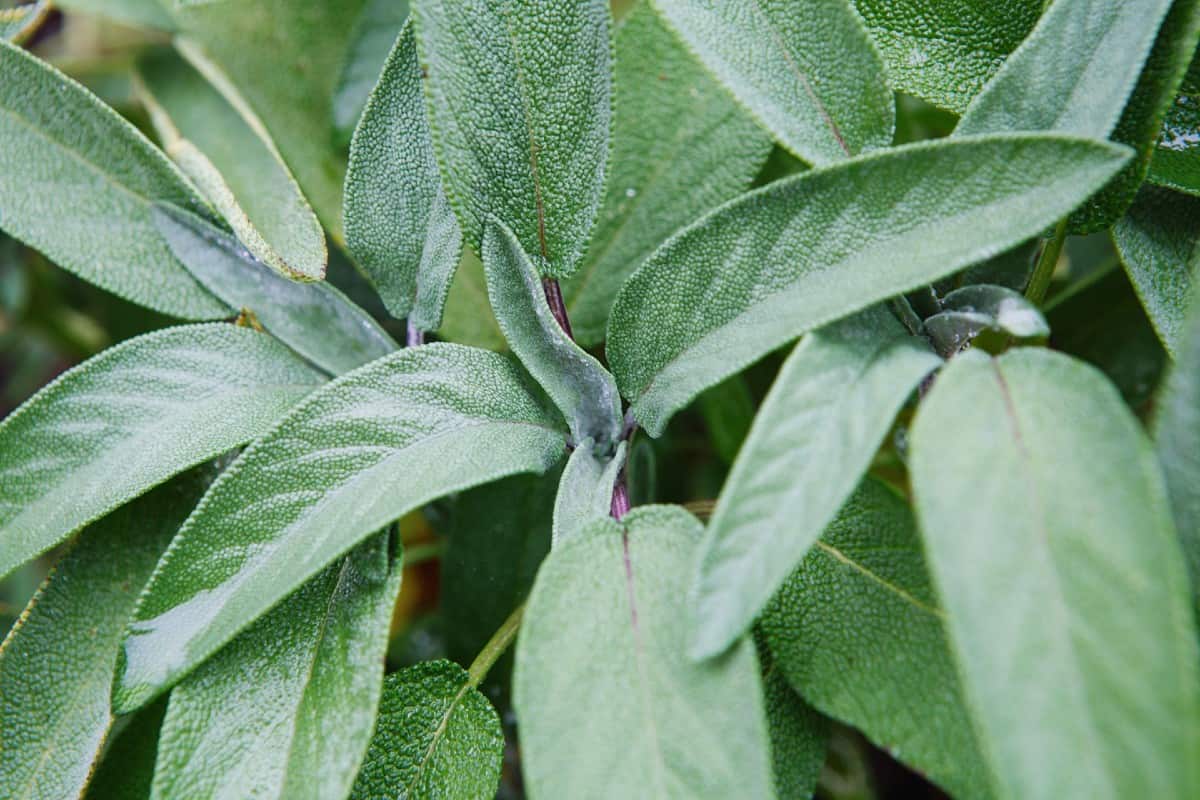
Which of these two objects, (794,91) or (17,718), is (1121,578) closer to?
(794,91)

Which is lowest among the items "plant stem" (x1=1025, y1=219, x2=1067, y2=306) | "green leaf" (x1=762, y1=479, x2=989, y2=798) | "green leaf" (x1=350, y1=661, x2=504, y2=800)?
"green leaf" (x1=762, y1=479, x2=989, y2=798)

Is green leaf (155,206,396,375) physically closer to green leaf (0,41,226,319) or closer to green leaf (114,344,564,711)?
green leaf (0,41,226,319)

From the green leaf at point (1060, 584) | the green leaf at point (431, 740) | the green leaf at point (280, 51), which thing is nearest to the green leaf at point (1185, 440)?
the green leaf at point (1060, 584)

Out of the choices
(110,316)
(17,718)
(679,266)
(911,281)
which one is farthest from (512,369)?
(110,316)

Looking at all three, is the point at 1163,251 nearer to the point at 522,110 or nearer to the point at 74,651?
the point at 522,110

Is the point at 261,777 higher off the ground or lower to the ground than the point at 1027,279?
higher

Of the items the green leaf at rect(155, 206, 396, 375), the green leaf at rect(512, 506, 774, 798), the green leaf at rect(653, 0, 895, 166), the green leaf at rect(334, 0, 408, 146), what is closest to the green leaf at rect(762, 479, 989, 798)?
the green leaf at rect(512, 506, 774, 798)

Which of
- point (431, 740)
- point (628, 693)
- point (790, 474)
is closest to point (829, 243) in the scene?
point (790, 474)
